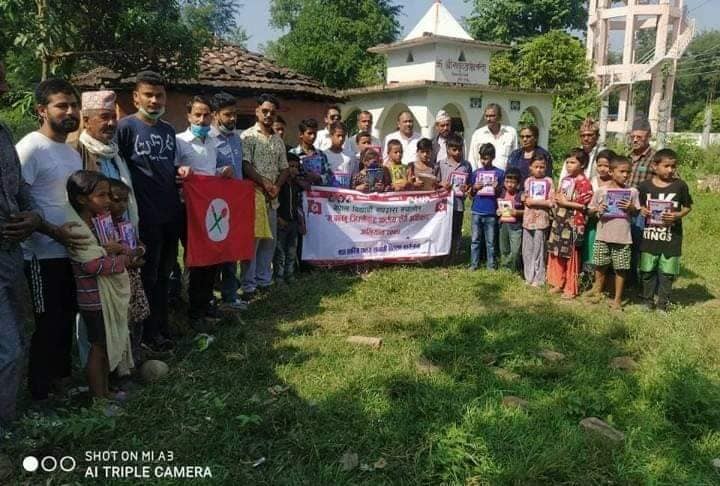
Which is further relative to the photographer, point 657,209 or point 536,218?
point 536,218

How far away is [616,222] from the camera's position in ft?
18.8

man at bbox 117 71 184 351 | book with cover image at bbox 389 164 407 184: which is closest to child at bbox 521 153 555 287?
book with cover image at bbox 389 164 407 184

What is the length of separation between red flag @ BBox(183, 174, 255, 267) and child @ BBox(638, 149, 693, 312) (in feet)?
12.5

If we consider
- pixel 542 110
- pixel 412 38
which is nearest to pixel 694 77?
pixel 542 110

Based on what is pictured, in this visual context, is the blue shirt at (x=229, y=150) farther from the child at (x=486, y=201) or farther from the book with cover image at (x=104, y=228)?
the child at (x=486, y=201)

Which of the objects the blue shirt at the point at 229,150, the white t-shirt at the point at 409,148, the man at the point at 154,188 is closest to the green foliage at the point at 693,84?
the white t-shirt at the point at 409,148

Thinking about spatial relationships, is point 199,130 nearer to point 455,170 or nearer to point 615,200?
point 455,170

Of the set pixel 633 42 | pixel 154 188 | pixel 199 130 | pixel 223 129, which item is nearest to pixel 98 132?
pixel 154 188

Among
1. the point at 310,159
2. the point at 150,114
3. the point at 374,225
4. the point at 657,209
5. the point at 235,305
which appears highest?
the point at 150,114

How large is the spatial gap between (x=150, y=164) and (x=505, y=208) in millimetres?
4070

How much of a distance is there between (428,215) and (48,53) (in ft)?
15.4

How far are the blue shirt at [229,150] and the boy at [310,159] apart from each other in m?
1.11

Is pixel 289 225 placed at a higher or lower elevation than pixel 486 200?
lower

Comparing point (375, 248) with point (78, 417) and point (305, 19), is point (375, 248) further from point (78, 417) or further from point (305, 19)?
point (305, 19)
